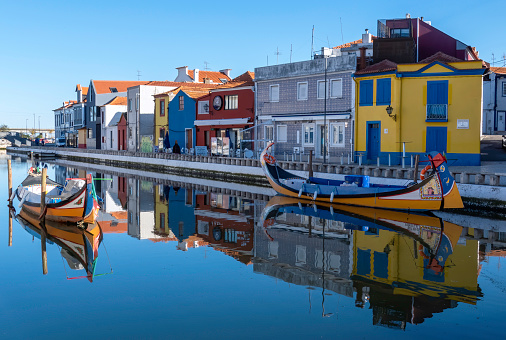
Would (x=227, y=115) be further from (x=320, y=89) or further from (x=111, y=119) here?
(x=111, y=119)

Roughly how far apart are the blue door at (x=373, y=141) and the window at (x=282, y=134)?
7140 mm

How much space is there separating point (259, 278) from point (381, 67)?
70.2ft

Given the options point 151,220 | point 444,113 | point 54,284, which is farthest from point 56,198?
point 444,113

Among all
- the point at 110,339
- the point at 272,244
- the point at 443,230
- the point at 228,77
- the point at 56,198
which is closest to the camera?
the point at 110,339

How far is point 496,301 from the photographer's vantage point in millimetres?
10914

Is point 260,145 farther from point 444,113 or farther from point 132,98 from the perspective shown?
point 132,98

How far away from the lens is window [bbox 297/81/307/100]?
3622cm

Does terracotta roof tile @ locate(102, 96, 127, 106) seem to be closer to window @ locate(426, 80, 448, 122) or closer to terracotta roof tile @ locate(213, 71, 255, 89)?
terracotta roof tile @ locate(213, 71, 255, 89)

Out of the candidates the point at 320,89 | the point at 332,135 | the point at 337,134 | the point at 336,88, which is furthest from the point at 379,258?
the point at 320,89

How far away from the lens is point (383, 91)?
30953mm

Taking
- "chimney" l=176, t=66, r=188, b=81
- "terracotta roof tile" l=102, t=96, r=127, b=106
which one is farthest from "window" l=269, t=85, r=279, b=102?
"terracotta roof tile" l=102, t=96, r=127, b=106

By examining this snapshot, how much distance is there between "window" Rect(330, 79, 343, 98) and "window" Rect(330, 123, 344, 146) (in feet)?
6.06

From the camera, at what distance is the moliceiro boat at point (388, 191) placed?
2092 centimetres

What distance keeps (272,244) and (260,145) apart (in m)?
23.0
